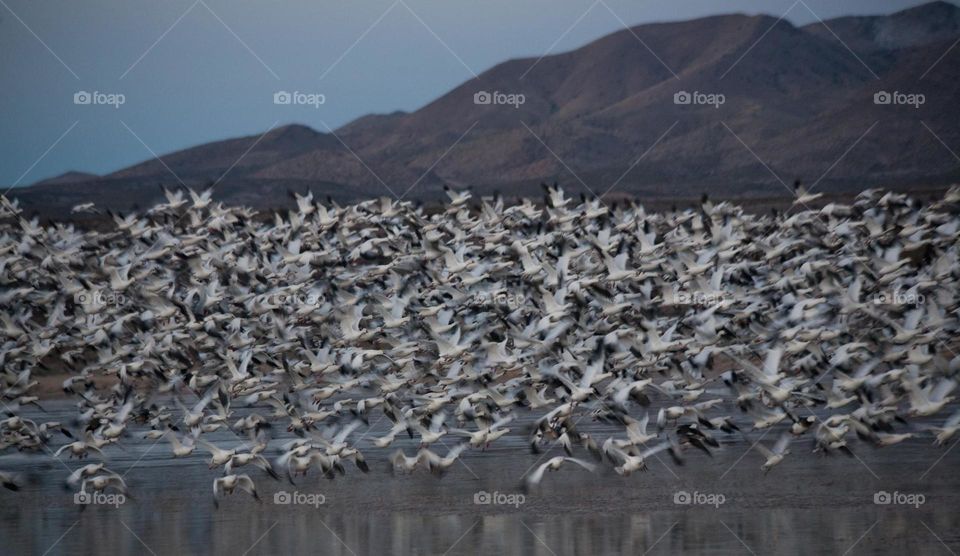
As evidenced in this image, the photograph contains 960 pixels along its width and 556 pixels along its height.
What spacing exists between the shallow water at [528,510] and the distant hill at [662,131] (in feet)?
118

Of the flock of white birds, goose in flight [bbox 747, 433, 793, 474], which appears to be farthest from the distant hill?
goose in flight [bbox 747, 433, 793, 474]

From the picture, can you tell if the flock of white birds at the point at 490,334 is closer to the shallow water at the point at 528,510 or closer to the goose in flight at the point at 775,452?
the goose in flight at the point at 775,452

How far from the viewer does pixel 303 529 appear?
1609 centimetres

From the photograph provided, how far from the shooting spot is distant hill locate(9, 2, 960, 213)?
56.3 metres

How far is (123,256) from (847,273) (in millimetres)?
10679

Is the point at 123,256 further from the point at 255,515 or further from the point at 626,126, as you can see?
the point at 626,126

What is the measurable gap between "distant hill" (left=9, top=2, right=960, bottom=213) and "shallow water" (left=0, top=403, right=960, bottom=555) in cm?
3605

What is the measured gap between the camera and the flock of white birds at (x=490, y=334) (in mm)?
17781

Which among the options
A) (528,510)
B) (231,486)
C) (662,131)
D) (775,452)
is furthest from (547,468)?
(662,131)

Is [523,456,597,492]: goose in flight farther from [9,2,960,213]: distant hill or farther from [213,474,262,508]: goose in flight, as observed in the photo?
[9,2,960,213]: distant hill

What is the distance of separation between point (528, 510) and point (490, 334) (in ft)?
10.8

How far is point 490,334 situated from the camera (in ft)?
63.2

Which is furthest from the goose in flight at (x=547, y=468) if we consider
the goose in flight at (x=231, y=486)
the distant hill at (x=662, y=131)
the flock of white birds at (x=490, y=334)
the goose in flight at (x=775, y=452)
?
the distant hill at (x=662, y=131)

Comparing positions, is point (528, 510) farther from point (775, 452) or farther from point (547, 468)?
point (775, 452)
